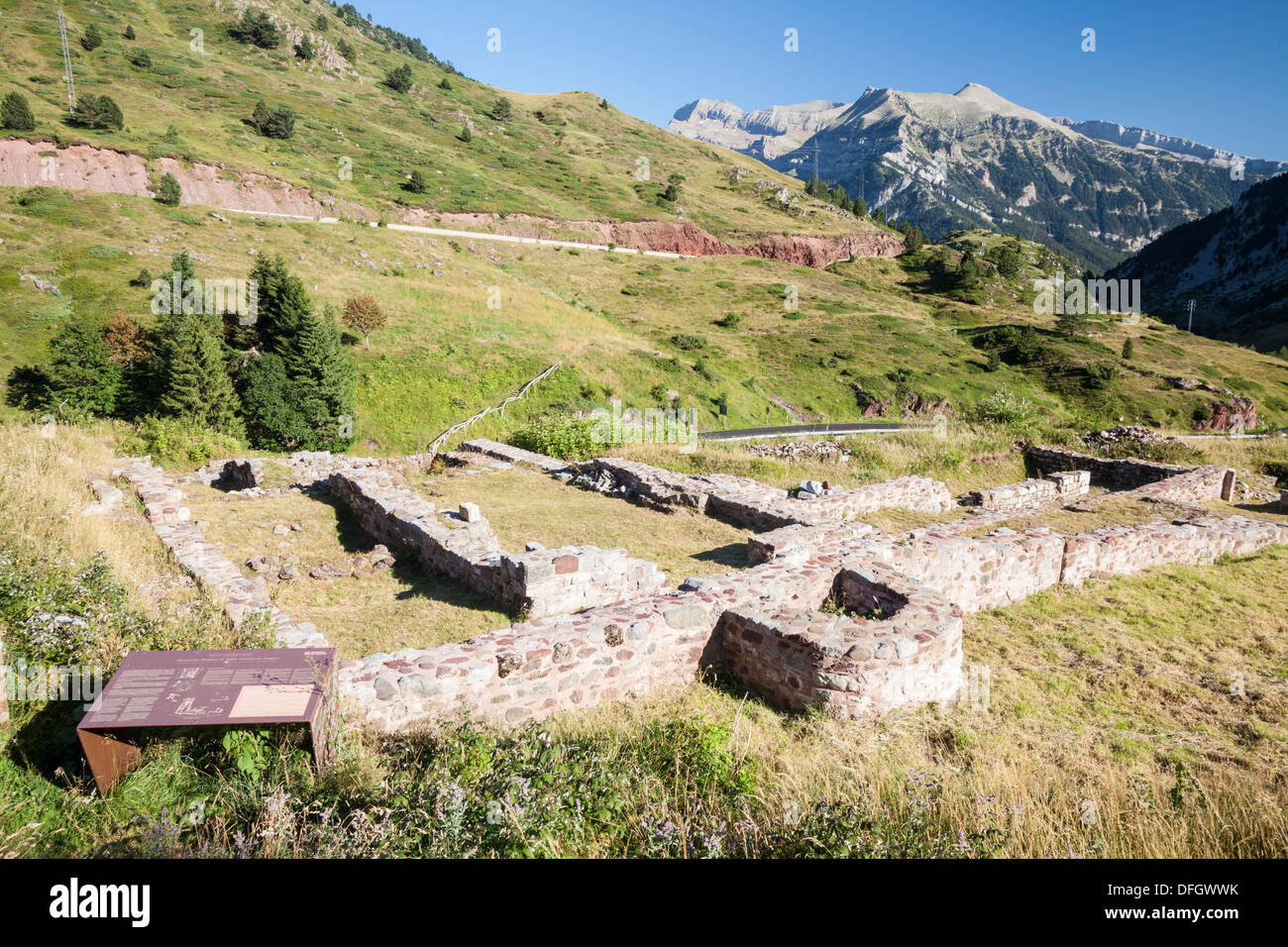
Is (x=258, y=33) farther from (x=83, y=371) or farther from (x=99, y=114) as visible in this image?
(x=83, y=371)

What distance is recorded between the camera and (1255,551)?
14.4 m

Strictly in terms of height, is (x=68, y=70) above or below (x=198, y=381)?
above

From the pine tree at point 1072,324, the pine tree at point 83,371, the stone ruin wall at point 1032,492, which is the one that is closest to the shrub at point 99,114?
the pine tree at point 83,371

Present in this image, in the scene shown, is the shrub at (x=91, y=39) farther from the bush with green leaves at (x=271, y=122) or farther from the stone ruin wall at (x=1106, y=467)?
the stone ruin wall at (x=1106, y=467)

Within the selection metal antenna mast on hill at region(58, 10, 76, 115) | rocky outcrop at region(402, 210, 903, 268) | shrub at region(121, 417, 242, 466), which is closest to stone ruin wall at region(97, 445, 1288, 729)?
shrub at region(121, 417, 242, 466)

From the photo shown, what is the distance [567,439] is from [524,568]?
1510 cm

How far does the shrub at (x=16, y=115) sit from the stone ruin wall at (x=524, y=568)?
5965cm

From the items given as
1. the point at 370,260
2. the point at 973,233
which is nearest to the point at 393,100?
the point at 370,260

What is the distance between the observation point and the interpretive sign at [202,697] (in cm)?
432

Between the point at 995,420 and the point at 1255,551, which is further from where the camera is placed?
the point at 995,420

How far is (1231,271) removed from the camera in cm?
→ 12781

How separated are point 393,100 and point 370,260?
2861 inches

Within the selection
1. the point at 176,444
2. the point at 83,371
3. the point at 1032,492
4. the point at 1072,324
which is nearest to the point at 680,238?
the point at 1072,324

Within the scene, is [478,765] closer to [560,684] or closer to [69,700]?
[560,684]
